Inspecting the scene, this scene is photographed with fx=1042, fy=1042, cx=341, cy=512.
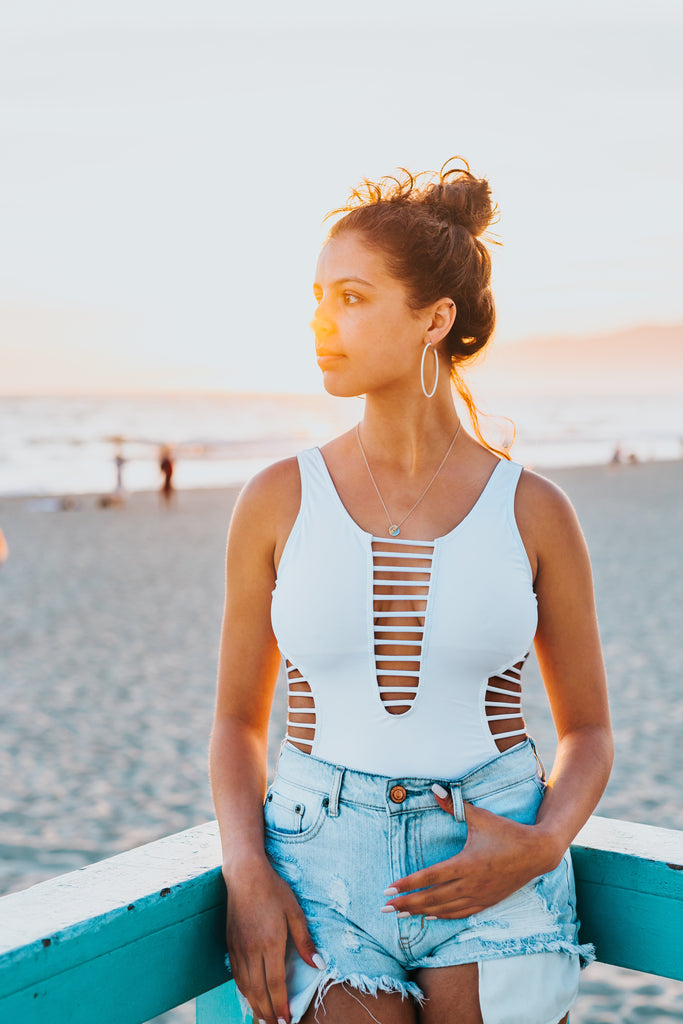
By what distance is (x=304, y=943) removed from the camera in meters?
1.40

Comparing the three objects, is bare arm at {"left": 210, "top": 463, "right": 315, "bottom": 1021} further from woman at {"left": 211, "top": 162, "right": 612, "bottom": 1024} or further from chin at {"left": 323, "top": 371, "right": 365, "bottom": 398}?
chin at {"left": 323, "top": 371, "right": 365, "bottom": 398}

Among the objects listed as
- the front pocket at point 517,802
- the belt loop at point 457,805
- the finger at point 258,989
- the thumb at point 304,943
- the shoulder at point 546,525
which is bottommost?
the finger at point 258,989

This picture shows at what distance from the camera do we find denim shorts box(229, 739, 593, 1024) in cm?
140

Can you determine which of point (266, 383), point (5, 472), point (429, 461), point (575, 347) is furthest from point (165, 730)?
point (575, 347)

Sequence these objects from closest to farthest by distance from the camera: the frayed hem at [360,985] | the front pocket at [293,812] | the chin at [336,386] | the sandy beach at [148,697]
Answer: the frayed hem at [360,985] < the front pocket at [293,812] < the chin at [336,386] < the sandy beach at [148,697]

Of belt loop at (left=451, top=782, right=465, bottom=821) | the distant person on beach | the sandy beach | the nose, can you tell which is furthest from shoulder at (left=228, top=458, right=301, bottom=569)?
the distant person on beach

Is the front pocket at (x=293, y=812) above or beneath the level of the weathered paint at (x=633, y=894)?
above

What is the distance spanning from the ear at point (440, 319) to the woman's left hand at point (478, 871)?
2.51ft

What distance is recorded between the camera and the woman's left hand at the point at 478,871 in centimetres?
139

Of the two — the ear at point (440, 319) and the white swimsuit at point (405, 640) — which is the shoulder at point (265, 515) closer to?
the white swimsuit at point (405, 640)

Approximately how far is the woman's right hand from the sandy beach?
279 cm

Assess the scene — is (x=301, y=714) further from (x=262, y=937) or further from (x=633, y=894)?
(x=633, y=894)

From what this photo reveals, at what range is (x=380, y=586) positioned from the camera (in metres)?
1.56

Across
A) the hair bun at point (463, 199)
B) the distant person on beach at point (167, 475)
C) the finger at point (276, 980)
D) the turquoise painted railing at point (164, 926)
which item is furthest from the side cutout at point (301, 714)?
the distant person on beach at point (167, 475)
